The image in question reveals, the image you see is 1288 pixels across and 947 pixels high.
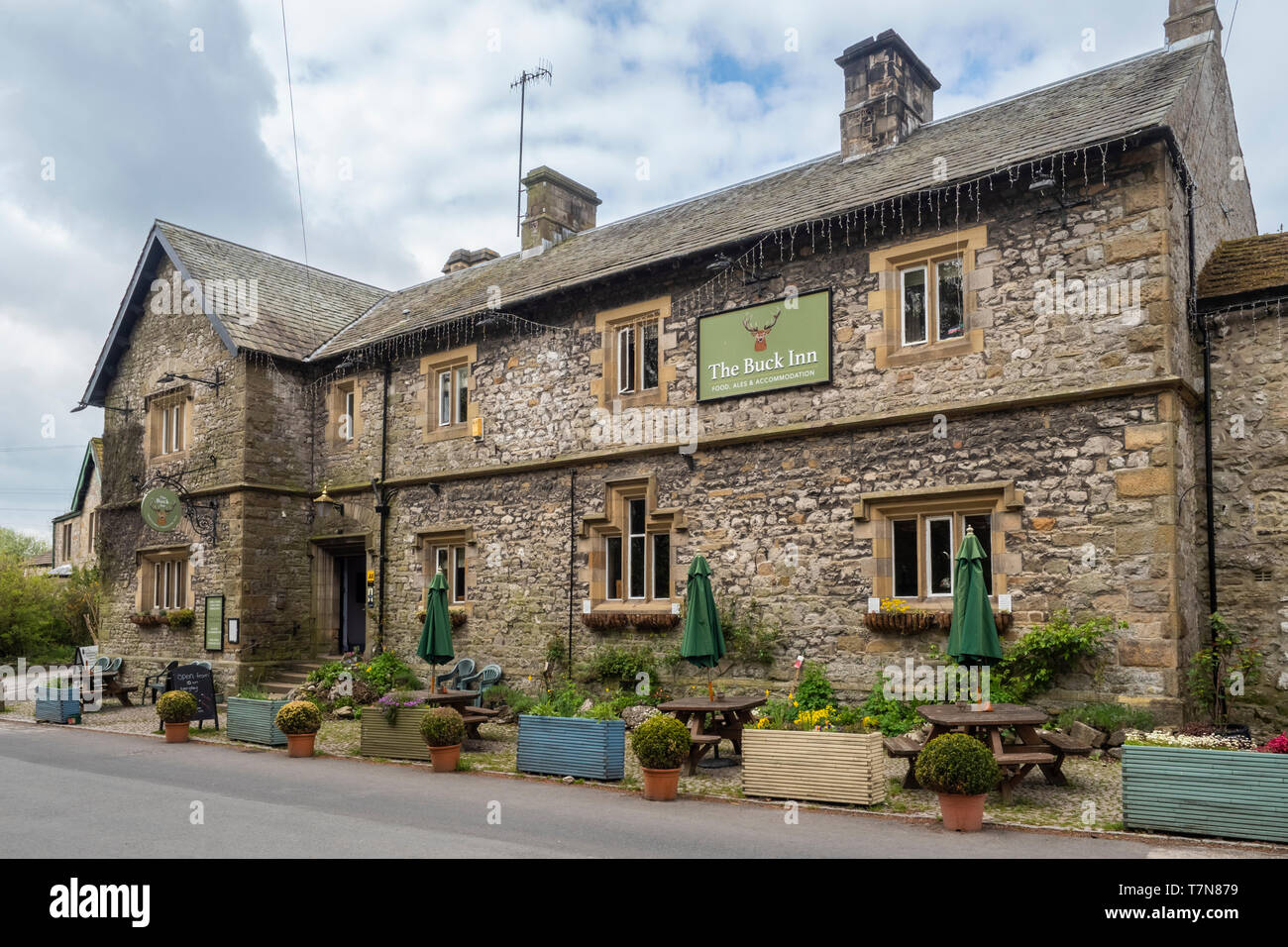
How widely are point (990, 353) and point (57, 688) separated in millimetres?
16158

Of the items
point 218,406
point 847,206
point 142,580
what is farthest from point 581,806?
Result: point 142,580

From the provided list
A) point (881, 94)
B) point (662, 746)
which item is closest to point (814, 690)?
point (662, 746)

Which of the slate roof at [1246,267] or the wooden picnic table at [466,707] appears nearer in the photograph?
the slate roof at [1246,267]

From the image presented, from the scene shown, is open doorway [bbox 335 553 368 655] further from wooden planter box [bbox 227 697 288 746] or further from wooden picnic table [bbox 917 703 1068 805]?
wooden picnic table [bbox 917 703 1068 805]

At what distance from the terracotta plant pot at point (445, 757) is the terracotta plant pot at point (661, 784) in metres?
2.87

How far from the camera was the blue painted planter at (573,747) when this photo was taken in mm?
10320

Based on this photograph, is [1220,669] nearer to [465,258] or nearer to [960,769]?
[960,769]

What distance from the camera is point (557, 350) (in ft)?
53.5

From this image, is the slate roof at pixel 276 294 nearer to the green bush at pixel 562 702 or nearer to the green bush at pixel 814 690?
the green bush at pixel 562 702

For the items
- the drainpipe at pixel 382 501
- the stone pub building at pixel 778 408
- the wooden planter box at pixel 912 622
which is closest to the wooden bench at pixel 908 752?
the wooden planter box at pixel 912 622

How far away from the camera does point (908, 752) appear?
909 cm

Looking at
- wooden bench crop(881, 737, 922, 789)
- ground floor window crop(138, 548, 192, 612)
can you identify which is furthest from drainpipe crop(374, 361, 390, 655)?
wooden bench crop(881, 737, 922, 789)
